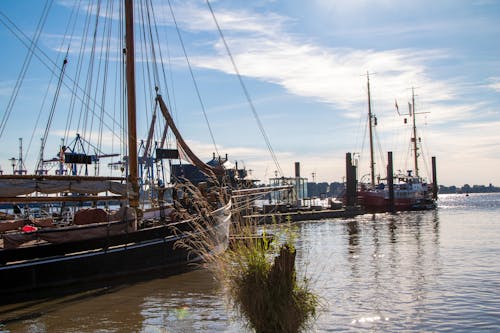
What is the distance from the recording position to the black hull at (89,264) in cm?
1391

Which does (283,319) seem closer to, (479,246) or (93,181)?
(93,181)

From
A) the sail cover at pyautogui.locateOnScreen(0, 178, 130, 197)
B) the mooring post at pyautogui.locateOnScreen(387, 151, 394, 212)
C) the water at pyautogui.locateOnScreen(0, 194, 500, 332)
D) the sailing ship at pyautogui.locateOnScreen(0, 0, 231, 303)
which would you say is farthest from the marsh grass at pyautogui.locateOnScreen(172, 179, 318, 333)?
the mooring post at pyautogui.locateOnScreen(387, 151, 394, 212)

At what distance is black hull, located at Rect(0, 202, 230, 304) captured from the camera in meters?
13.9

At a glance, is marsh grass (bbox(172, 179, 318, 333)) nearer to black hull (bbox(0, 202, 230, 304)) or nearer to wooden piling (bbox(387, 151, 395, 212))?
black hull (bbox(0, 202, 230, 304))

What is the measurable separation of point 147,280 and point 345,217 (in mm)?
42473

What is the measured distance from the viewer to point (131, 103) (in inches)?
738

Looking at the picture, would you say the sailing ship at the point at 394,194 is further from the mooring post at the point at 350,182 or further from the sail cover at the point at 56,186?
the sail cover at the point at 56,186

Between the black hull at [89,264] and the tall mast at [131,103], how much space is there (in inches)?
77.1

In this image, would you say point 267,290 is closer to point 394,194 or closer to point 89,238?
point 89,238

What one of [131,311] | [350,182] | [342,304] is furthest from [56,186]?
[350,182]

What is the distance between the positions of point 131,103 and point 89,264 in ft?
20.3

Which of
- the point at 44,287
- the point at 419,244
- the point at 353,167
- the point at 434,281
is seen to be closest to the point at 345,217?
the point at 353,167

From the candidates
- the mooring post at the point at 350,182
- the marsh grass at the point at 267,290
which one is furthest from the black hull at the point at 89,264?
the mooring post at the point at 350,182

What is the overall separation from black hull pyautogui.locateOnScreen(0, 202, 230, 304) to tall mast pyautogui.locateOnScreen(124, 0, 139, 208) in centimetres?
196
